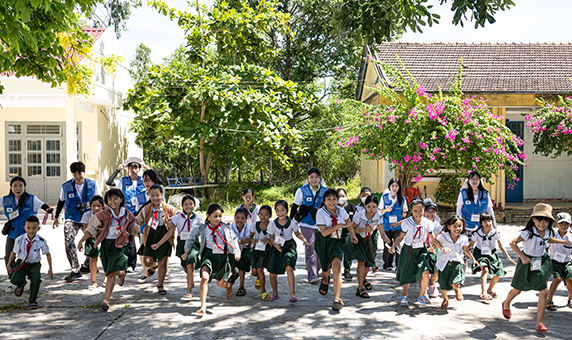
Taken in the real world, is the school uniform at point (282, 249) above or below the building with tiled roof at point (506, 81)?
below

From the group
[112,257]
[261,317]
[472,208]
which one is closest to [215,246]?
[261,317]

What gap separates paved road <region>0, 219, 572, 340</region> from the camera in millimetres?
4902

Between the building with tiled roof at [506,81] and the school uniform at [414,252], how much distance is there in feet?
29.3

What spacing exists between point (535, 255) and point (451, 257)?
3.21 ft

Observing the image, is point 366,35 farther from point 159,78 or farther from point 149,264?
point 159,78

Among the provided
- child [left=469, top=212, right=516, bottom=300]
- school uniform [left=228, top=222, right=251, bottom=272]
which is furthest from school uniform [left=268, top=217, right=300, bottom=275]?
child [left=469, top=212, right=516, bottom=300]

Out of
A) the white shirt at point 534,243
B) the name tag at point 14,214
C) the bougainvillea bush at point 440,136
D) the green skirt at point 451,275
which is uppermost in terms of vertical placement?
the bougainvillea bush at point 440,136

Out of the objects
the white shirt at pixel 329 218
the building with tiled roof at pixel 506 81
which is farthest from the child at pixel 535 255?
the building with tiled roof at pixel 506 81

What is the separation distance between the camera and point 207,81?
15.5 metres

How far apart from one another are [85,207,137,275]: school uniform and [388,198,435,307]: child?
3335 millimetres

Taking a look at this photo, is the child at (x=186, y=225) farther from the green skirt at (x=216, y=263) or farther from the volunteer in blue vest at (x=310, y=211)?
the volunteer in blue vest at (x=310, y=211)

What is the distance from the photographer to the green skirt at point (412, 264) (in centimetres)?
582

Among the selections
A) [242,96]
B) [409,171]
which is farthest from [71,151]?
[409,171]

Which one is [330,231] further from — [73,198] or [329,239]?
[73,198]
